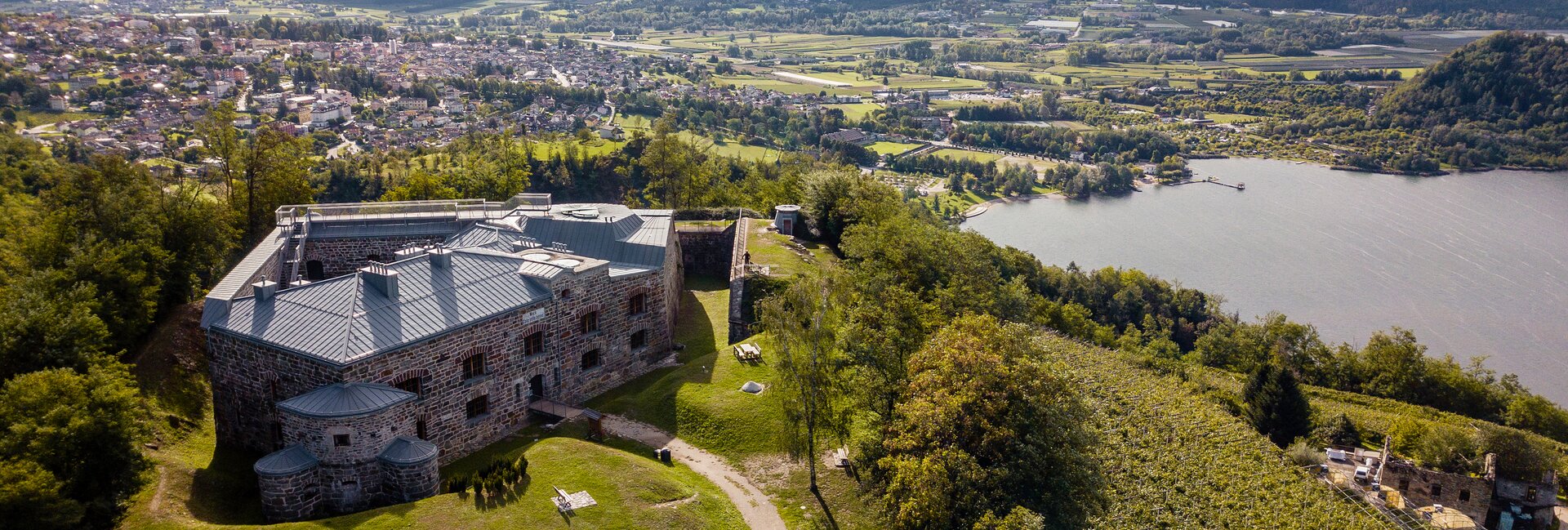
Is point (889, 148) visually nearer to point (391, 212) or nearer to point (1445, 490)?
point (1445, 490)

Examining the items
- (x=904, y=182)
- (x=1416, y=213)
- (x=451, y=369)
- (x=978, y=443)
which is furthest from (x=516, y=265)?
(x=1416, y=213)

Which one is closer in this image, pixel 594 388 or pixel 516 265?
pixel 516 265

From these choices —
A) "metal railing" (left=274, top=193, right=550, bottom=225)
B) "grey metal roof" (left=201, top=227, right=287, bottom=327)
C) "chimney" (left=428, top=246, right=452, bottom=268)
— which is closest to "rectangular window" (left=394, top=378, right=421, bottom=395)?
"chimney" (left=428, top=246, right=452, bottom=268)

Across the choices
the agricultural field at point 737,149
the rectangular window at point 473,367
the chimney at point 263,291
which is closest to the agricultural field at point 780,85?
the agricultural field at point 737,149

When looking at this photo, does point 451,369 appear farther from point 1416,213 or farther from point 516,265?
point 1416,213

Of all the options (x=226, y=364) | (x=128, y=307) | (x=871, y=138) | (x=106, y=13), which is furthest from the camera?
(x=106, y=13)

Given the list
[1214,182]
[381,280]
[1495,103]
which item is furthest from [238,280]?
[1495,103]
